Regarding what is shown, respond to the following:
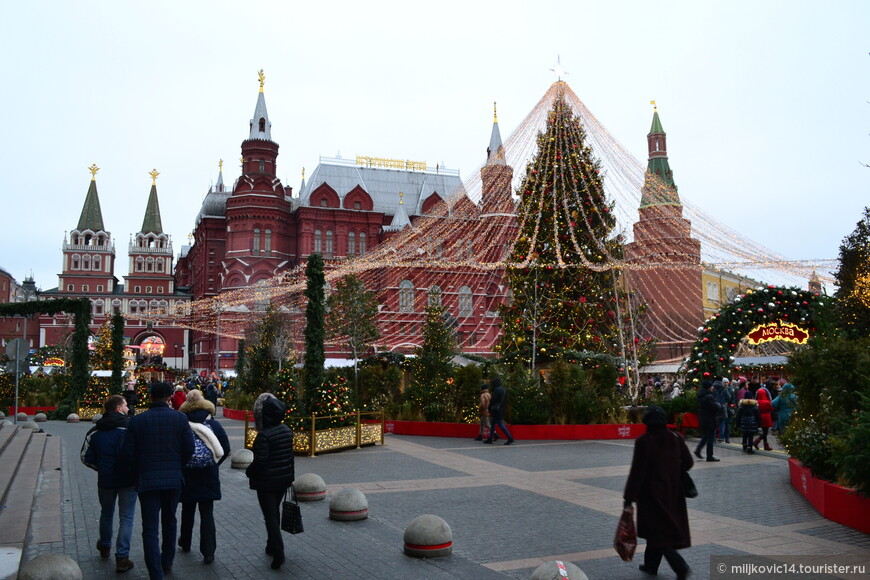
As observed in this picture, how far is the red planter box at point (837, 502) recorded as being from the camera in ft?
25.3

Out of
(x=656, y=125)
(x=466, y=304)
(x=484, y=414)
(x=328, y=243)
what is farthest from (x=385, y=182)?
(x=484, y=414)

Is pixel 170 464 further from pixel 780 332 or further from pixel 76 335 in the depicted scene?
pixel 76 335

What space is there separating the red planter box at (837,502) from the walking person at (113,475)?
7.47 meters

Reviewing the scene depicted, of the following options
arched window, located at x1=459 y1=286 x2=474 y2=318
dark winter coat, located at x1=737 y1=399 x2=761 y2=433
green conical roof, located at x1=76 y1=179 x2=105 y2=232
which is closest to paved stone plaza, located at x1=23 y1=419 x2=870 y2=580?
dark winter coat, located at x1=737 y1=399 x2=761 y2=433

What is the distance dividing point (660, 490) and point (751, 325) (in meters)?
14.3

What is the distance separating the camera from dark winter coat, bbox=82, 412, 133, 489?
21.3 ft

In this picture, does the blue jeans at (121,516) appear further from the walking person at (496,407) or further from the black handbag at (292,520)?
the walking person at (496,407)

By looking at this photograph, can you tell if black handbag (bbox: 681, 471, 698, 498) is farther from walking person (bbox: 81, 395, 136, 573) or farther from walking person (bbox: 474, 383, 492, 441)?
walking person (bbox: 474, 383, 492, 441)

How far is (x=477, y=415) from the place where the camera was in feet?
63.9

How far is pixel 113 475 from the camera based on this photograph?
649cm

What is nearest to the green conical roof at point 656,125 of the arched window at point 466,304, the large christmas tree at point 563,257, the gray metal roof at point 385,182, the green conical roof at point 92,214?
the gray metal roof at point 385,182

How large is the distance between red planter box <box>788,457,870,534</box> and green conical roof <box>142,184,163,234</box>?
4112 inches

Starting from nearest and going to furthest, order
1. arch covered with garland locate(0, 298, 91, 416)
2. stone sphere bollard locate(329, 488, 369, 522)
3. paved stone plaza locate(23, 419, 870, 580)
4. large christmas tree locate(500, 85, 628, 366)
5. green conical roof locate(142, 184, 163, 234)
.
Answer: paved stone plaza locate(23, 419, 870, 580)
stone sphere bollard locate(329, 488, 369, 522)
large christmas tree locate(500, 85, 628, 366)
arch covered with garland locate(0, 298, 91, 416)
green conical roof locate(142, 184, 163, 234)

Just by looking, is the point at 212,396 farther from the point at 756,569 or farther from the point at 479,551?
the point at 756,569
